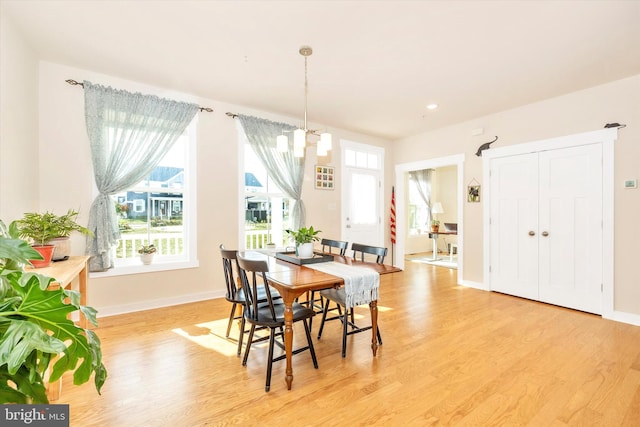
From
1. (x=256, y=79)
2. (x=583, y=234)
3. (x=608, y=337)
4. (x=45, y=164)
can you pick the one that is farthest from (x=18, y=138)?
(x=583, y=234)

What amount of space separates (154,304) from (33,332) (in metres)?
3.32

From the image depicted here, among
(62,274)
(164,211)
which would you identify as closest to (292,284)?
(62,274)

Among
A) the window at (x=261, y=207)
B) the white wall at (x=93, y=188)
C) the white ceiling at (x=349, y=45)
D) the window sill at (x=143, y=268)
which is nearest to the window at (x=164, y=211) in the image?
the window sill at (x=143, y=268)

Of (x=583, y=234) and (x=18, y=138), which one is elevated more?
(x=18, y=138)

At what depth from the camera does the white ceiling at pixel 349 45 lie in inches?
87.7

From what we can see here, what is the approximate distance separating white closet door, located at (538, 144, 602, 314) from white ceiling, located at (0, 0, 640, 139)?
92cm

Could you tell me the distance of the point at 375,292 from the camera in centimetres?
233

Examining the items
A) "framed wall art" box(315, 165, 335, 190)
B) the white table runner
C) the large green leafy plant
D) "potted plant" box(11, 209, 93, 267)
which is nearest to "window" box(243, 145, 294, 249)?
"framed wall art" box(315, 165, 335, 190)

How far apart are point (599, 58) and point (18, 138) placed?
17.8 feet

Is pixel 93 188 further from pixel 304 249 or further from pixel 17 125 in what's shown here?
pixel 304 249

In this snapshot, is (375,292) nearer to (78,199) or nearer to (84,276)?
(84,276)

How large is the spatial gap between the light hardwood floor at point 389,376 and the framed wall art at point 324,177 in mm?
2481

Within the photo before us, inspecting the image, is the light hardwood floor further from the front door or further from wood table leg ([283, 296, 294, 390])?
the front door

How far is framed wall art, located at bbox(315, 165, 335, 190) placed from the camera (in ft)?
16.4
